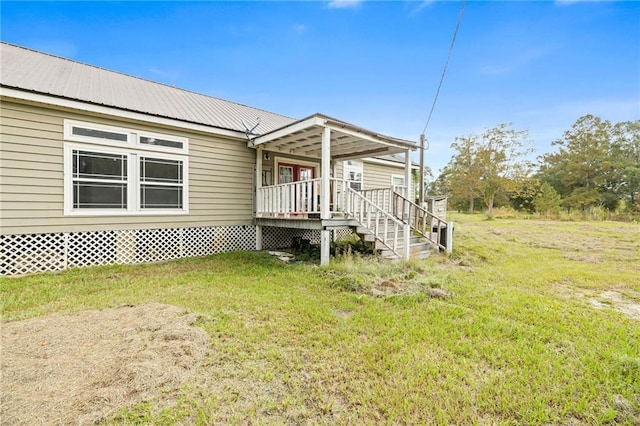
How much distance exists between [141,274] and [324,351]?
4.82m

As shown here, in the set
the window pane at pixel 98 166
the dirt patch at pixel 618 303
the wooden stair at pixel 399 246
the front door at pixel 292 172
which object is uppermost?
the front door at pixel 292 172

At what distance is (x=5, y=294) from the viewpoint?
4.61 metres

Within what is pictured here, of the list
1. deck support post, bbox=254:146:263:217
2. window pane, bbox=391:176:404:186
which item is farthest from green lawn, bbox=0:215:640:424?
window pane, bbox=391:176:404:186

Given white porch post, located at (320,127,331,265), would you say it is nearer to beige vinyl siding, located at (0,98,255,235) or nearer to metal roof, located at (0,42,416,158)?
metal roof, located at (0,42,416,158)

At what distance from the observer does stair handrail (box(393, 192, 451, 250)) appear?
818 cm

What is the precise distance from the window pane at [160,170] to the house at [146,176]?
26mm

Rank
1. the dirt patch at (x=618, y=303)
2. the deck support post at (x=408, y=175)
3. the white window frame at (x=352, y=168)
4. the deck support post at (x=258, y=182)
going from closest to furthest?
1. the dirt patch at (x=618, y=303)
2. the deck support post at (x=408, y=175)
3. the deck support post at (x=258, y=182)
4. the white window frame at (x=352, y=168)

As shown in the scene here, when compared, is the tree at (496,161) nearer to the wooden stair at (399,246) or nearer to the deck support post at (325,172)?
the wooden stair at (399,246)

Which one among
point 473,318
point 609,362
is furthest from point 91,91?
point 609,362

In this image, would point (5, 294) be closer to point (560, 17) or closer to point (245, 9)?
point (245, 9)

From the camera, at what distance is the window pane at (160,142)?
702 cm

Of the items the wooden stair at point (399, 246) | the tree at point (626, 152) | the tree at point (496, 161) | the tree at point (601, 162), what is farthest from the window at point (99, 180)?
the tree at point (626, 152)

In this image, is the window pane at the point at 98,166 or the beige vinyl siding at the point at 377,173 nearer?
the window pane at the point at 98,166

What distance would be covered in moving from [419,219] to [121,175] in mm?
7856
